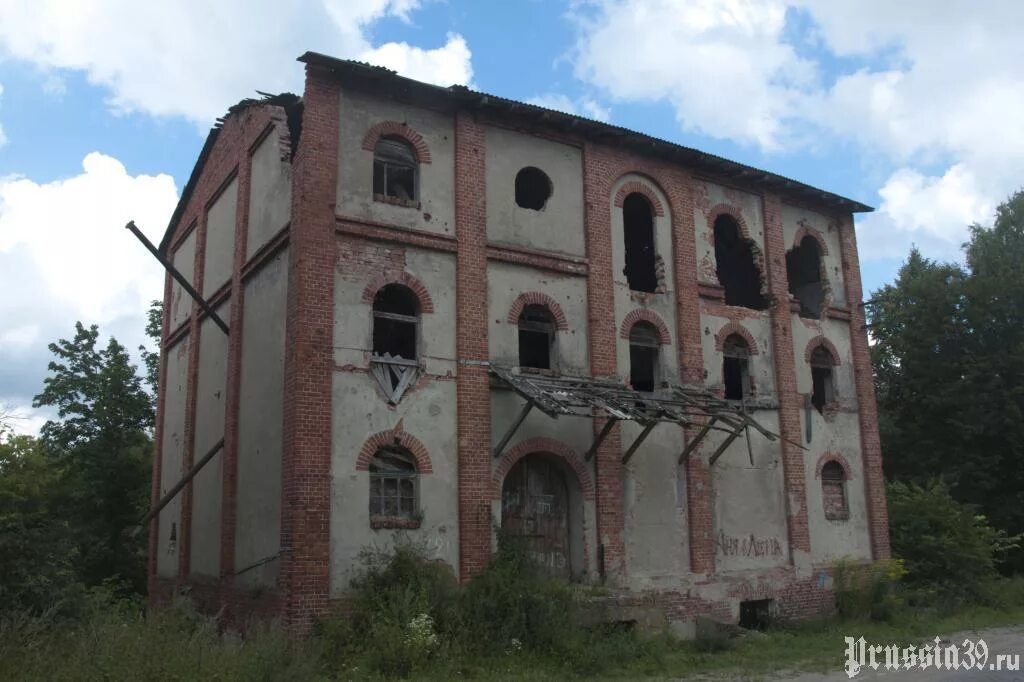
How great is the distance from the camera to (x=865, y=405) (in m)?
20.4

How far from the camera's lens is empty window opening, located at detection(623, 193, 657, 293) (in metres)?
18.9

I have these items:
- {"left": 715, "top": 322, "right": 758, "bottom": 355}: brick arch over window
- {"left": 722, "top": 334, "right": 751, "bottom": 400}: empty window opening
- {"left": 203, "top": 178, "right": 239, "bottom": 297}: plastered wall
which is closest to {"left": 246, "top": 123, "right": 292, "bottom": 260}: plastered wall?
{"left": 203, "top": 178, "right": 239, "bottom": 297}: plastered wall

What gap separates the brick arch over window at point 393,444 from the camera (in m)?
13.6

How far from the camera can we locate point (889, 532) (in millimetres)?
20641

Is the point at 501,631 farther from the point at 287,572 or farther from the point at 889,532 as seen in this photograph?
the point at 889,532

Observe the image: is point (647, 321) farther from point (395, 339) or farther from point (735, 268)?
point (735, 268)

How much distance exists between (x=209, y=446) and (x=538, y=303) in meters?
7.42

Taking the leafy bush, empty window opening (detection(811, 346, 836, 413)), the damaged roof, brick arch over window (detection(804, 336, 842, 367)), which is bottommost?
the leafy bush

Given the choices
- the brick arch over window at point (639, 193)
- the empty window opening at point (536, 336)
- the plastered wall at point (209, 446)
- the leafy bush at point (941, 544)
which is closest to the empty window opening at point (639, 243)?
the brick arch over window at point (639, 193)

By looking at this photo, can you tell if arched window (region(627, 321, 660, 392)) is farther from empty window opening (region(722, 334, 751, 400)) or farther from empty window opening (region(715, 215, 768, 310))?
empty window opening (region(715, 215, 768, 310))

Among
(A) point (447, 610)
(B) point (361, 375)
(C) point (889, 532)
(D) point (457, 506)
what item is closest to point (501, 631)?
(A) point (447, 610)

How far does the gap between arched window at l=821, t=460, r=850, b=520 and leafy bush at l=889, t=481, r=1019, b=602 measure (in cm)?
205

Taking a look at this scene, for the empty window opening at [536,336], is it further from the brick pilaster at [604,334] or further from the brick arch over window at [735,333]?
the brick arch over window at [735,333]

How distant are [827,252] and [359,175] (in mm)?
12141
